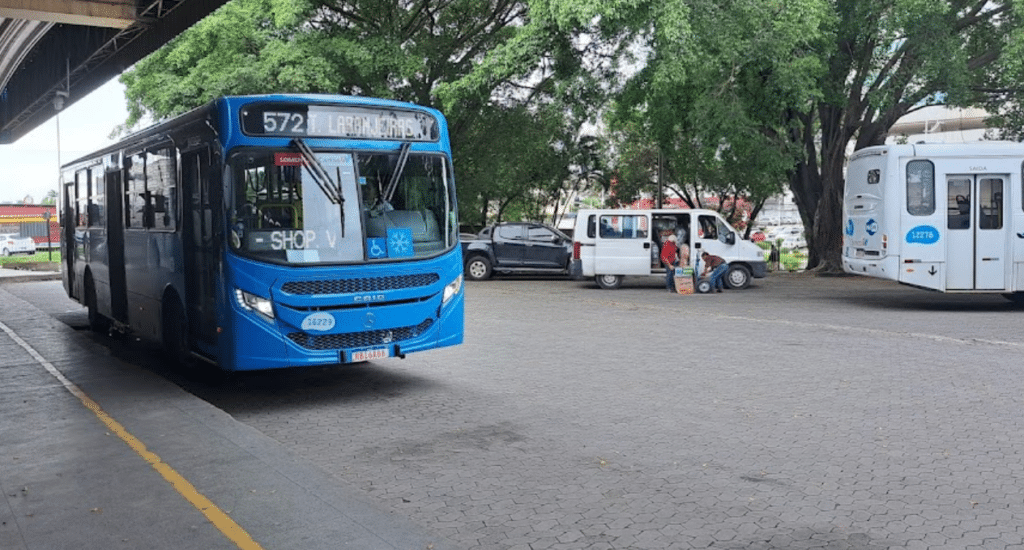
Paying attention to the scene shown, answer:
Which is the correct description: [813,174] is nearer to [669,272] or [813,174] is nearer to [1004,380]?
[669,272]

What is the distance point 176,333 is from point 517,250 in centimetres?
1720

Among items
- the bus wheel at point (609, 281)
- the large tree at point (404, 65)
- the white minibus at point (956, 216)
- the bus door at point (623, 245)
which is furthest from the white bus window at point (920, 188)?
the large tree at point (404, 65)

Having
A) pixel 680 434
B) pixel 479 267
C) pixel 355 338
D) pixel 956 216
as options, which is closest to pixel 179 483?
pixel 355 338

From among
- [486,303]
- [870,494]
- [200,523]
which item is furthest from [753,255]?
[200,523]

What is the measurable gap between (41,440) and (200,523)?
112 inches

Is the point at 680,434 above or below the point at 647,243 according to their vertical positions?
below

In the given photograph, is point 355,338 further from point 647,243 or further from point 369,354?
point 647,243

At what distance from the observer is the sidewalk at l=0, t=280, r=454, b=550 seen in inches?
194

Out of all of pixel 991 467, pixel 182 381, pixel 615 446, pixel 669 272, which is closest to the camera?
pixel 991 467

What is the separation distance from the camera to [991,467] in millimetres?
6238

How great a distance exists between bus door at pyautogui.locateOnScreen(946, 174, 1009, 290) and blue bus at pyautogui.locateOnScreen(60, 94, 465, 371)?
11136 mm

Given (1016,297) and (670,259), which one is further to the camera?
(670,259)

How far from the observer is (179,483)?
587 centimetres

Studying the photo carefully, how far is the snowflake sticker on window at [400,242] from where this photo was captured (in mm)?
8836
